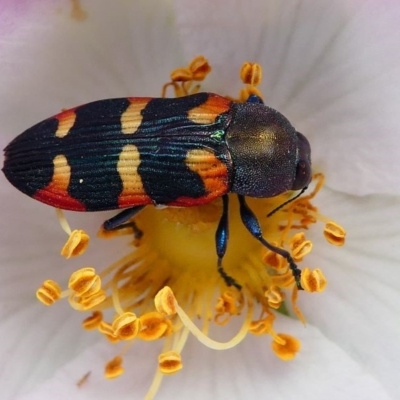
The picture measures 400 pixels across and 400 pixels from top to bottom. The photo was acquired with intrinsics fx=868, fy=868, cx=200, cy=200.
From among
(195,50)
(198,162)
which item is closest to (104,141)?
(198,162)

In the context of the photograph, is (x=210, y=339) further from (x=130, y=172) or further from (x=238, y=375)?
(x=130, y=172)

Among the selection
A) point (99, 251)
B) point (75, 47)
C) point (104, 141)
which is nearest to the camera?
point (104, 141)

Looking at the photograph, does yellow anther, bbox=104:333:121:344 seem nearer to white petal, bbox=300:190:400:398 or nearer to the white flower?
the white flower

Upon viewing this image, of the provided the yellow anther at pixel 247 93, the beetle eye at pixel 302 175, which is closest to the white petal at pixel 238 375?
the beetle eye at pixel 302 175

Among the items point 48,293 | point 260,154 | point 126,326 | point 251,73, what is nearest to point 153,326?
point 126,326

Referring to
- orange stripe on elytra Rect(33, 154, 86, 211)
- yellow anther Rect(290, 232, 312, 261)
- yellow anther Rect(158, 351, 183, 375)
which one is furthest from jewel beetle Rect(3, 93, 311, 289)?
yellow anther Rect(158, 351, 183, 375)

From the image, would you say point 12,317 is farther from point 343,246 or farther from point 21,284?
point 343,246
